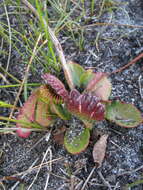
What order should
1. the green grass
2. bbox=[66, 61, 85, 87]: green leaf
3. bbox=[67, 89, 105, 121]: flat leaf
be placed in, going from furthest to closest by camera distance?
the green grass, bbox=[66, 61, 85, 87]: green leaf, bbox=[67, 89, 105, 121]: flat leaf

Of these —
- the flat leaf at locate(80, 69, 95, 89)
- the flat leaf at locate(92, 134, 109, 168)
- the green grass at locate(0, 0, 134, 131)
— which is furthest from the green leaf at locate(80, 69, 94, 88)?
the flat leaf at locate(92, 134, 109, 168)

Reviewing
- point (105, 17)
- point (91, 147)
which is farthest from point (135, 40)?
point (91, 147)

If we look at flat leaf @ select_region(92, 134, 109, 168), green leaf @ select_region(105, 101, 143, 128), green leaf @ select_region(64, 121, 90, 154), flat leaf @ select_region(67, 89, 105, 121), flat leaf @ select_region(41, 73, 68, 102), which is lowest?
flat leaf @ select_region(92, 134, 109, 168)

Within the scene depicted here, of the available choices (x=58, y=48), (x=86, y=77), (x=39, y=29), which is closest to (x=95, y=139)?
(x=86, y=77)

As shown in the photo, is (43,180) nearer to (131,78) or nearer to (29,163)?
(29,163)

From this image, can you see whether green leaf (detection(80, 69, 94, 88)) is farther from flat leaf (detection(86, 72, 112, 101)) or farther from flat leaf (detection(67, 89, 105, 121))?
flat leaf (detection(67, 89, 105, 121))

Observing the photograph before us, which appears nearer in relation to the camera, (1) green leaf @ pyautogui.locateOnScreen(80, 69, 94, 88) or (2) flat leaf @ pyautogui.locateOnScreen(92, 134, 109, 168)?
(2) flat leaf @ pyautogui.locateOnScreen(92, 134, 109, 168)

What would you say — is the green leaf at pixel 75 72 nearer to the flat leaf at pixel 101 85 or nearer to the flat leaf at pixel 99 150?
the flat leaf at pixel 101 85
